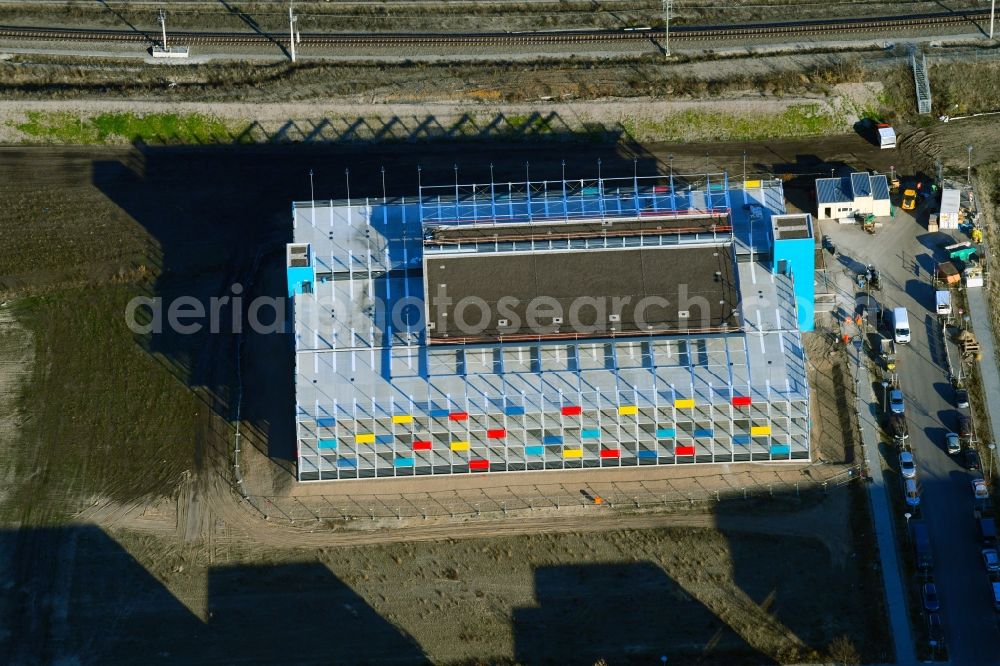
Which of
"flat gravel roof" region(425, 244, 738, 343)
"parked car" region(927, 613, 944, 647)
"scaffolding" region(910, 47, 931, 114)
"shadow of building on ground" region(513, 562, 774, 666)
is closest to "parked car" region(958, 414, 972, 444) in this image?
"parked car" region(927, 613, 944, 647)

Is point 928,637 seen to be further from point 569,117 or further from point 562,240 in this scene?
point 569,117

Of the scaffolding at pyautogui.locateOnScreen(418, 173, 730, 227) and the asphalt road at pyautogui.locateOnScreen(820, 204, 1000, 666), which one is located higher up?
the scaffolding at pyautogui.locateOnScreen(418, 173, 730, 227)

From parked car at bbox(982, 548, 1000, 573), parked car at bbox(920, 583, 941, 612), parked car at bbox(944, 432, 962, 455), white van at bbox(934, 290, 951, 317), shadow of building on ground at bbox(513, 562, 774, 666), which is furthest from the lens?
white van at bbox(934, 290, 951, 317)

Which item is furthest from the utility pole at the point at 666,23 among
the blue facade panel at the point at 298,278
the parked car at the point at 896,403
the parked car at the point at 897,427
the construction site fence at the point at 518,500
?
the construction site fence at the point at 518,500

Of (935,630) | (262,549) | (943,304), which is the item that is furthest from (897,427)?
(262,549)

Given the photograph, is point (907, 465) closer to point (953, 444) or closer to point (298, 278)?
point (953, 444)

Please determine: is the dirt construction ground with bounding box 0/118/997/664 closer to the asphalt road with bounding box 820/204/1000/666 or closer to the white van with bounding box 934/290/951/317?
the asphalt road with bounding box 820/204/1000/666

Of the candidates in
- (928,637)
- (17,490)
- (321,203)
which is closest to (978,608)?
(928,637)
